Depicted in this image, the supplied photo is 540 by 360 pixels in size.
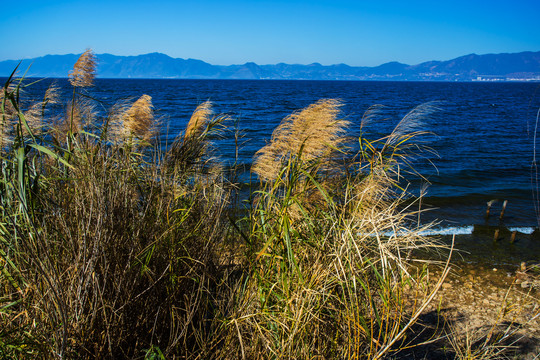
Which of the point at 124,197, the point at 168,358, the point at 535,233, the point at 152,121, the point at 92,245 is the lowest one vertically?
the point at 535,233

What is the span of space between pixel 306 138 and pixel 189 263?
139 cm

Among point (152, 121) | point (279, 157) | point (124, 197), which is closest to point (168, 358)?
point (124, 197)

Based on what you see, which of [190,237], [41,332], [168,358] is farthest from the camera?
[190,237]

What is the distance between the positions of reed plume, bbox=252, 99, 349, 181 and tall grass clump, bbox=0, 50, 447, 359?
0.02m

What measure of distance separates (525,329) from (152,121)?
5.17 m

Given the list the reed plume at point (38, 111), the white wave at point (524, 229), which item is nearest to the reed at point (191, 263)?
the reed plume at point (38, 111)

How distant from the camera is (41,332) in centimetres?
216

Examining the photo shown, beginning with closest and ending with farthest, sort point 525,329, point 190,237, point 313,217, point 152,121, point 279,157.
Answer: point 313,217
point 190,237
point 279,157
point 152,121
point 525,329

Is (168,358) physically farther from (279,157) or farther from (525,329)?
(525,329)

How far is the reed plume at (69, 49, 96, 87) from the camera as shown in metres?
3.81

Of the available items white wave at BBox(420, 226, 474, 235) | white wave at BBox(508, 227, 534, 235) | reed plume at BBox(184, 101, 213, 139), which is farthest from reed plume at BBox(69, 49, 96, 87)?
white wave at BBox(508, 227, 534, 235)

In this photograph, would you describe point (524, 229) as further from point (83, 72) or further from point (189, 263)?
point (83, 72)

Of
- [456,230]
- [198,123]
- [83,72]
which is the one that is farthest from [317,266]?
[456,230]

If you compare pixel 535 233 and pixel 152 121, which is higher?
pixel 152 121
